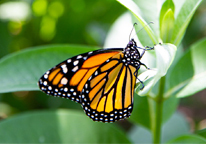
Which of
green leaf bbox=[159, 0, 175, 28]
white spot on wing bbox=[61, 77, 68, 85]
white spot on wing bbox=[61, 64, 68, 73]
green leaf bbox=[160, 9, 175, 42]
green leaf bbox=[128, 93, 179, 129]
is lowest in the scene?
green leaf bbox=[128, 93, 179, 129]

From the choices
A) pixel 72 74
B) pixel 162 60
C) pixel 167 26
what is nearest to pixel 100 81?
pixel 72 74

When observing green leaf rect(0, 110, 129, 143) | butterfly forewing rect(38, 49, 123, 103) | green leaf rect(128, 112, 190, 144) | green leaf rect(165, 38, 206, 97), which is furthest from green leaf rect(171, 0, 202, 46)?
green leaf rect(128, 112, 190, 144)

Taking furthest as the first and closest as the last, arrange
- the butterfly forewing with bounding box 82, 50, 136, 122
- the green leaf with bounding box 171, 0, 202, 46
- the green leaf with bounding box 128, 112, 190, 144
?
the green leaf with bounding box 128, 112, 190, 144 → the butterfly forewing with bounding box 82, 50, 136, 122 → the green leaf with bounding box 171, 0, 202, 46

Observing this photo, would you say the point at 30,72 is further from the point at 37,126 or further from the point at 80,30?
the point at 80,30

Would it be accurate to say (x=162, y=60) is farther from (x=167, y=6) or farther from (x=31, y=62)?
(x=31, y=62)

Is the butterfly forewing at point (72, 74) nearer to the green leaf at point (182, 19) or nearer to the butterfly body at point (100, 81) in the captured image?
the butterfly body at point (100, 81)

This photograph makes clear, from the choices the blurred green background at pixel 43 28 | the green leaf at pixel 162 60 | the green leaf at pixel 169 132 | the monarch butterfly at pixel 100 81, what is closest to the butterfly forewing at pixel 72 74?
the monarch butterfly at pixel 100 81

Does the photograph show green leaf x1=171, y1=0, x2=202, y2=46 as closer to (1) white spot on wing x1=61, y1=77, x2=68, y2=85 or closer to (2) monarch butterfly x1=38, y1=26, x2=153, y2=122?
(2) monarch butterfly x1=38, y1=26, x2=153, y2=122

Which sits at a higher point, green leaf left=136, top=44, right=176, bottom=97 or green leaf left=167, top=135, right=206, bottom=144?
green leaf left=136, top=44, right=176, bottom=97
